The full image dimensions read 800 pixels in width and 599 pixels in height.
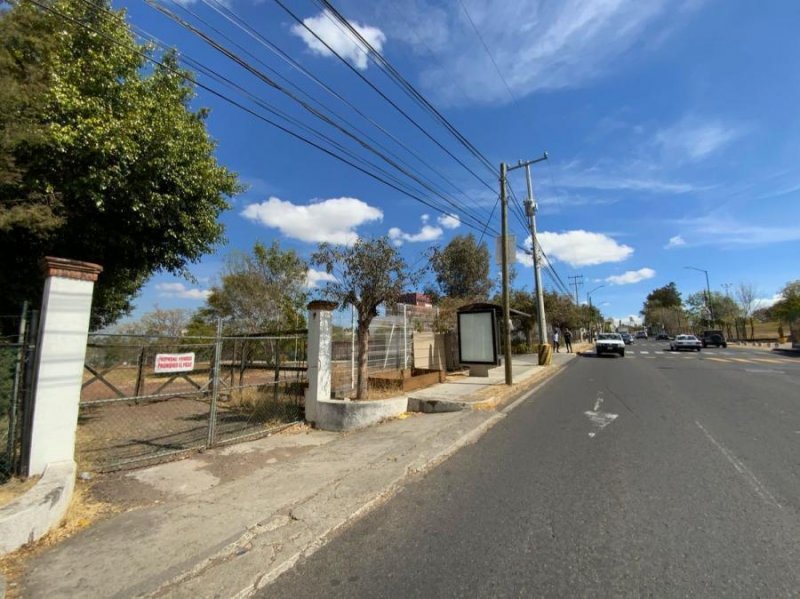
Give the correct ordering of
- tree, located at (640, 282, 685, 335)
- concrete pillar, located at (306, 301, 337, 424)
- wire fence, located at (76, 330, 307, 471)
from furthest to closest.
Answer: tree, located at (640, 282, 685, 335) < concrete pillar, located at (306, 301, 337, 424) < wire fence, located at (76, 330, 307, 471)

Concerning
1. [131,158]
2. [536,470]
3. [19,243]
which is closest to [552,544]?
[536,470]

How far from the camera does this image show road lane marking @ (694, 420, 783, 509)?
15.1ft

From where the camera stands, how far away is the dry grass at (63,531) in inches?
134

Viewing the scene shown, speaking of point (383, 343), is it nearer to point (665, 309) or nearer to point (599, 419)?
point (599, 419)

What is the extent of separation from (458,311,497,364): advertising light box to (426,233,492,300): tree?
23653 mm

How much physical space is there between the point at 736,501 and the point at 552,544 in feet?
7.45

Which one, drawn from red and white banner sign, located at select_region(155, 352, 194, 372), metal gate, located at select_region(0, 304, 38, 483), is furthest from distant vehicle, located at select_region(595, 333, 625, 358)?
metal gate, located at select_region(0, 304, 38, 483)

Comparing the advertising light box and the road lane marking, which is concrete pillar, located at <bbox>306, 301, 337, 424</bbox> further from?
the advertising light box

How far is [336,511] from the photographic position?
4.64 meters

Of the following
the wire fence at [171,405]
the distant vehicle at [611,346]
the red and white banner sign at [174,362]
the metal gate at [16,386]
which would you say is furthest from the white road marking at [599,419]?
the distant vehicle at [611,346]

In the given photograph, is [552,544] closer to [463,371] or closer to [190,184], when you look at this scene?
[190,184]

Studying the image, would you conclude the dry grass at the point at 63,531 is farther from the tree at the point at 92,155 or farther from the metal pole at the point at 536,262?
the metal pole at the point at 536,262

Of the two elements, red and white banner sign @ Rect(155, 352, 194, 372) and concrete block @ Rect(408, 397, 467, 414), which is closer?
red and white banner sign @ Rect(155, 352, 194, 372)

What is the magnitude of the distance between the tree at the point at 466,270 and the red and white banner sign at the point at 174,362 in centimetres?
3284
